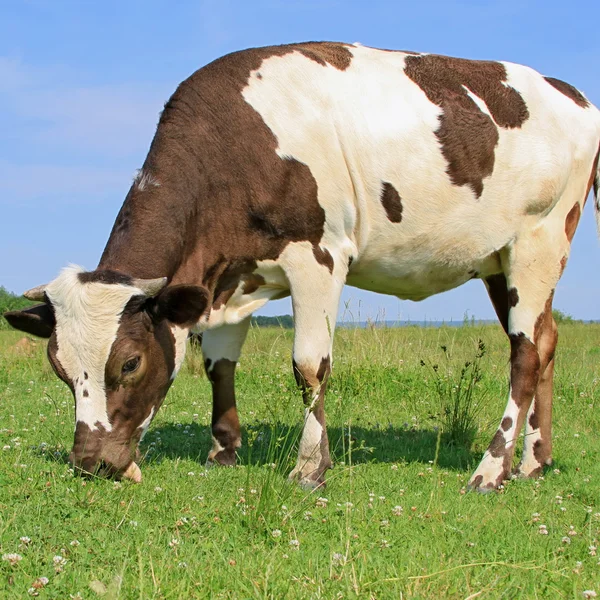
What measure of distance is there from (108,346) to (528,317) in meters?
3.72

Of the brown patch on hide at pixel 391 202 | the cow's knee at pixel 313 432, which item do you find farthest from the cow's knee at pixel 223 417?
the brown patch on hide at pixel 391 202

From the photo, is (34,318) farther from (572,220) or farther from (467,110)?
(572,220)

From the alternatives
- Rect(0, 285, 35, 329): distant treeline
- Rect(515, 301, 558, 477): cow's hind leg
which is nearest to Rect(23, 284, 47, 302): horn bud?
Rect(515, 301, 558, 477): cow's hind leg

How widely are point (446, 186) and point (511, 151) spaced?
79cm

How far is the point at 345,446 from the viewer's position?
7.77 metres

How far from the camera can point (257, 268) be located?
6.39m

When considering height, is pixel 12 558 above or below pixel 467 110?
below

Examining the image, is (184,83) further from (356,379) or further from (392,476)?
(356,379)

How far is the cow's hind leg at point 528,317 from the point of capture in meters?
Result: 6.89

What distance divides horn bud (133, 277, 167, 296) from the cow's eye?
0.49m

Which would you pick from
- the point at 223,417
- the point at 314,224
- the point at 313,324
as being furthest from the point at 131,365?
the point at 314,224

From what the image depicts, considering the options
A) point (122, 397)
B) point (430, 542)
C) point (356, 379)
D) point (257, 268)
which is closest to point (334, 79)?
point (257, 268)

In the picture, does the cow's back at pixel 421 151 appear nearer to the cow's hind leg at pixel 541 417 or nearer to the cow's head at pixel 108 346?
the cow's hind leg at pixel 541 417

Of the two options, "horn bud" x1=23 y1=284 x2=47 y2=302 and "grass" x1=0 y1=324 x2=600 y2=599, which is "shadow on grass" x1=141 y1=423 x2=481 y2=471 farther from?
"horn bud" x1=23 y1=284 x2=47 y2=302
